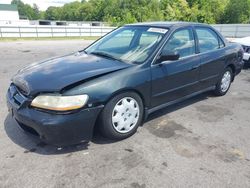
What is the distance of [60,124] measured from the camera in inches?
111

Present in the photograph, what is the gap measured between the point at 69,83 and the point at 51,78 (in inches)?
12.8

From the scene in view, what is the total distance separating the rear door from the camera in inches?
179

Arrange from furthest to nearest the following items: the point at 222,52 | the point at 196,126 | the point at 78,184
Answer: the point at 222,52 → the point at 196,126 → the point at 78,184

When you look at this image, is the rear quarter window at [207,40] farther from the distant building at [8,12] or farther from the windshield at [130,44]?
the distant building at [8,12]

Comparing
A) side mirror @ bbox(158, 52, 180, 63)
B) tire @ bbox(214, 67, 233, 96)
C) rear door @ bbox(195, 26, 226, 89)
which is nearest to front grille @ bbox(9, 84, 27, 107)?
side mirror @ bbox(158, 52, 180, 63)

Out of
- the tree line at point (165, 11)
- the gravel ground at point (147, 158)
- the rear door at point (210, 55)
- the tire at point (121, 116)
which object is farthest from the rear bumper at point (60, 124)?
the tree line at point (165, 11)

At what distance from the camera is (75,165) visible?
288cm

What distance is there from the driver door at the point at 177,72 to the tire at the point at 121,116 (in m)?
0.36

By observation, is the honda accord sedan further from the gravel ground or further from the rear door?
the gravel ground

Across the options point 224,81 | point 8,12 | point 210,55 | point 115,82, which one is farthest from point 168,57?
point 8,12

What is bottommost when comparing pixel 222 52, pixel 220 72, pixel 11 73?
pixel 11 73

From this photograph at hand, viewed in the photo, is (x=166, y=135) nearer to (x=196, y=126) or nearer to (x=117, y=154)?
(x=196, y=126)

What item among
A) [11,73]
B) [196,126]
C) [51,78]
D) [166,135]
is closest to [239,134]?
[196,126]

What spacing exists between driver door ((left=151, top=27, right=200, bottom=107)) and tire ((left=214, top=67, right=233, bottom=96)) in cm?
96
